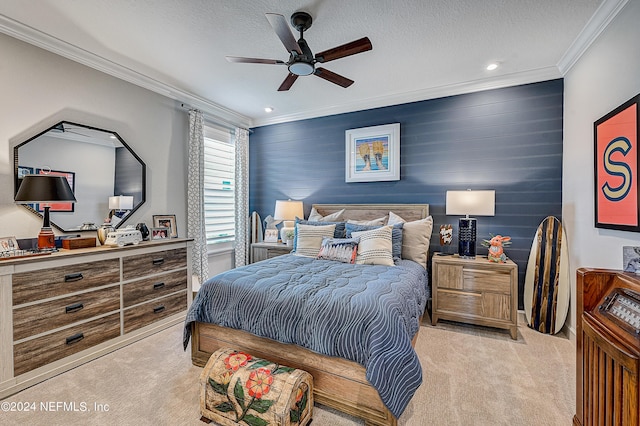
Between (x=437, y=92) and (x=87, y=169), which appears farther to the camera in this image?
(x=437, y=92)

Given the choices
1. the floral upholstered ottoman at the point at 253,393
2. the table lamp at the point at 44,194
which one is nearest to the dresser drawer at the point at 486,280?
the floral upholstered ottoman at the point at 253,393

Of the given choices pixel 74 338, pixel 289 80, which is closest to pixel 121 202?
pixel 74 338

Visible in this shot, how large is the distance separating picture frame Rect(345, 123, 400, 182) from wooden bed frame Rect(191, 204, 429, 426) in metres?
2.72

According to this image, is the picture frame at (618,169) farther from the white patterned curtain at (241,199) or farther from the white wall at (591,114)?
the white patterned curtain at (241,199)

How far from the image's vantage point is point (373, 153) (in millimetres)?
3984

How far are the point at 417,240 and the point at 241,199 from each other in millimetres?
2951

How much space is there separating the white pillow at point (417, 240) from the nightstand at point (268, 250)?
5.20 feet

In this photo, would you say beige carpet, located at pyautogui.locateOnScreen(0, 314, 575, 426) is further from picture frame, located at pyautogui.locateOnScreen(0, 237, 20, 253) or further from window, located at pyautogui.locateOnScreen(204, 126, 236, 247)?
window, located at pyautogui.locateOnScreen(204, 126, 236, 247)

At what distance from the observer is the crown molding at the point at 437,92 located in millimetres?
3098

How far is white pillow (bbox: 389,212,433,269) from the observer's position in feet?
10.5

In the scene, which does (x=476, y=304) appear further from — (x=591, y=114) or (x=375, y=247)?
(x=591, y=114)

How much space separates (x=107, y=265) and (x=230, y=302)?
A: 1.38 meters

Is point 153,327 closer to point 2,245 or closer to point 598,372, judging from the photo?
point 2,245

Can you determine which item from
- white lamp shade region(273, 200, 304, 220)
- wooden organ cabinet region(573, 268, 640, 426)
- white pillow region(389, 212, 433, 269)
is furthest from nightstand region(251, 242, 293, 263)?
wooden organ cabinet region(573, 268, 640, 426)
